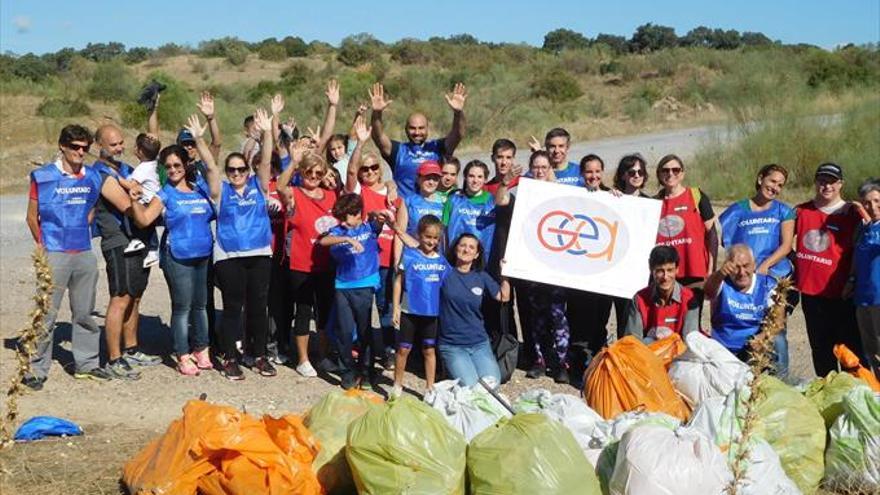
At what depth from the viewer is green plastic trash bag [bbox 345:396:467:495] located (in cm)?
507

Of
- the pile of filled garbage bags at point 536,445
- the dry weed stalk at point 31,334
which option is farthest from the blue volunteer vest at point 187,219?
the dry weed stalk at point 31,334

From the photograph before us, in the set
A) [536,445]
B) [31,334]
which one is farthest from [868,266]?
[31,334]

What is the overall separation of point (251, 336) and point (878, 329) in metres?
4.62

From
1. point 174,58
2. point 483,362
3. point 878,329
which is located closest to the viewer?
point 878,329

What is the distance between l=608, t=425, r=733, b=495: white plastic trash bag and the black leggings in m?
3.71

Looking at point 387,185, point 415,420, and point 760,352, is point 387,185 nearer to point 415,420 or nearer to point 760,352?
point 415,420

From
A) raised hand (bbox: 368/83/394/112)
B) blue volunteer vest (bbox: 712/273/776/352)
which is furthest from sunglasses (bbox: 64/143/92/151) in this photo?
blue volunteer vest (bbox: 712/273/776/352)

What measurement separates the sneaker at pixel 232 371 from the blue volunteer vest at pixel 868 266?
15.0 ft

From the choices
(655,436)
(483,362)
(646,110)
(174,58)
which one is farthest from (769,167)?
(174,58)

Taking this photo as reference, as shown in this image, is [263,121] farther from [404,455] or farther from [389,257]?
[404,455]

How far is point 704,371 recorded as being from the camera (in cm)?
648

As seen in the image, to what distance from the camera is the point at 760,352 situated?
279cm

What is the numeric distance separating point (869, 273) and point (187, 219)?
4.86 m

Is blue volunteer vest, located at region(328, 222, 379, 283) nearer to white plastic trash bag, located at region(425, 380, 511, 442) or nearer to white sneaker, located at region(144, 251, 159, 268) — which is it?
white sneaker, located at region(144, 251, 159, 268)
